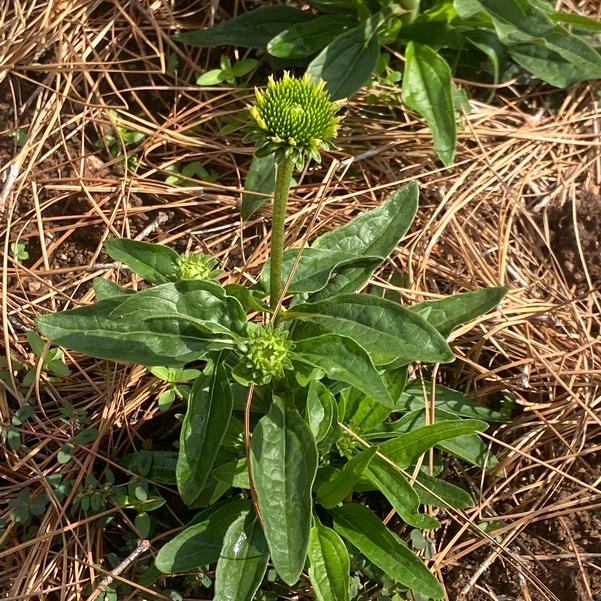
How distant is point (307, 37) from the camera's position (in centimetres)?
318

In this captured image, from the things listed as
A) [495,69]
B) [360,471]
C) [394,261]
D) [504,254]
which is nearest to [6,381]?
[360,471]

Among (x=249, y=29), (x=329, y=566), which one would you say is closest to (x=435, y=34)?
(x=249, y=29)

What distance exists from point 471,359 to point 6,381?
1.63 m

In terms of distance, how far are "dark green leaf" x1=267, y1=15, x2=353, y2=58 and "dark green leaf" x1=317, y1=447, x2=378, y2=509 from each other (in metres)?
1.77

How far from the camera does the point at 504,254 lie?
295 centimetres

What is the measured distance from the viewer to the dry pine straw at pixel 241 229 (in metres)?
2.47

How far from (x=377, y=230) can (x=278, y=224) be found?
46cm

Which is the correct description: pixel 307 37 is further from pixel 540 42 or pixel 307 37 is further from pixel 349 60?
pixel 540 42

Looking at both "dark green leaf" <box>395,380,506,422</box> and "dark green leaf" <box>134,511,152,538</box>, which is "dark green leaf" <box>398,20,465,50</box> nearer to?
"dark green leaf" <box>395,380,506,422</box>

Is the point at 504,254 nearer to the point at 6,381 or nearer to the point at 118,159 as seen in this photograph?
the point at 118,159

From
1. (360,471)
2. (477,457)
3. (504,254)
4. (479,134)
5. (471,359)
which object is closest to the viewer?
(360,471)

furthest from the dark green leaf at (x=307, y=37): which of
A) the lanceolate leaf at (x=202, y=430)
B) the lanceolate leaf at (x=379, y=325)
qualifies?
the lanceolate leaf at (x=202, y=430)

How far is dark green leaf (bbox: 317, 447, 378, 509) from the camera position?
2.06m

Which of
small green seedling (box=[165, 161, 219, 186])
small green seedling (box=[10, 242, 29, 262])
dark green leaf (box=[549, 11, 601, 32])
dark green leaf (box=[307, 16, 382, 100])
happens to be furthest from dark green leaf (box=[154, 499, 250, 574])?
dark green leaf (box=[549, 11, 601, 32])
